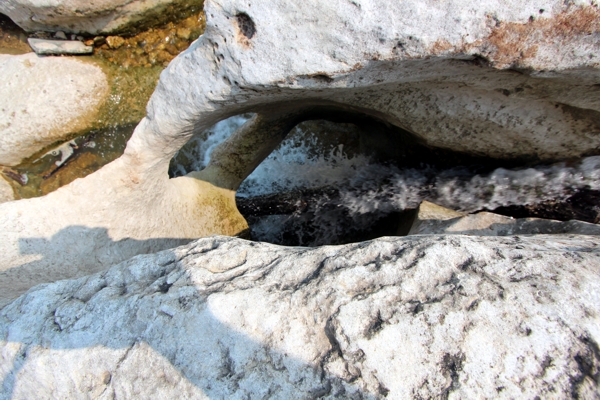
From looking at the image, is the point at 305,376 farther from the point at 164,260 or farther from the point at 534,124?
the point at 534,124

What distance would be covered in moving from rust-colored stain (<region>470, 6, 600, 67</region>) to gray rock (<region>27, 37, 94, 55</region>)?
1932mm

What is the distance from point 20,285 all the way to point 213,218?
66cm

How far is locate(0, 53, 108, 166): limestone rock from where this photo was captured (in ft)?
5.76

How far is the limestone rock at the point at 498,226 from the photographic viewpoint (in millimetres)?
929

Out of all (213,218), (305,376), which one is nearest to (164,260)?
(305,376)

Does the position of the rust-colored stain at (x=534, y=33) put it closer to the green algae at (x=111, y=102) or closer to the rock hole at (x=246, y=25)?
the rock hole at (x=246, y=25)

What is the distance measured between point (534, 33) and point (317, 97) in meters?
0.59

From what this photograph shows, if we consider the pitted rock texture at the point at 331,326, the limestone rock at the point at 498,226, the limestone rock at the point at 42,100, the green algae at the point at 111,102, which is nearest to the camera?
the pitted rock texture at the point at 331,326

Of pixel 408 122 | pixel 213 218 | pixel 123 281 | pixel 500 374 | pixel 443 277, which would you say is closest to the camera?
pixel 500 374

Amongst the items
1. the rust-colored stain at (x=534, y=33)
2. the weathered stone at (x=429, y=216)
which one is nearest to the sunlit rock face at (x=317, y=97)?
the rust-colored stain at (x=534, y=33)

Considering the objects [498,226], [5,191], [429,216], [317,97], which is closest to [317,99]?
[317,97]

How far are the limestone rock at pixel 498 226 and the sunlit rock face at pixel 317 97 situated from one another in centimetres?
28

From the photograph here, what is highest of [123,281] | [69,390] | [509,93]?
[509,93]

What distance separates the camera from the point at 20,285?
3.51ft
